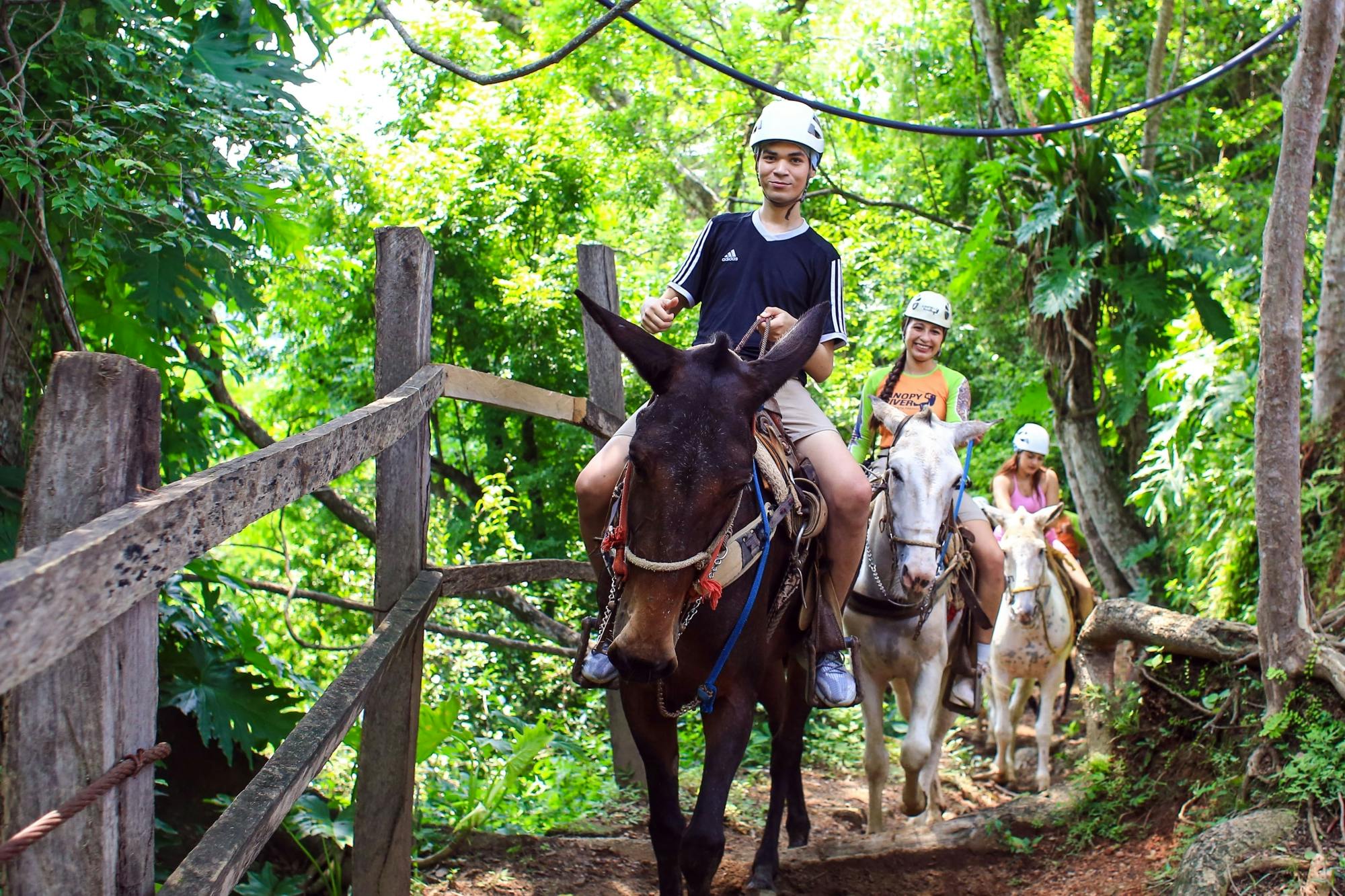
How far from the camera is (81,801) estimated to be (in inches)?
63.9

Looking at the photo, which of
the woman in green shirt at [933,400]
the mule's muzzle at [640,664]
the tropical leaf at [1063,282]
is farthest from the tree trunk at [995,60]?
the mule's muzzle at [640,664]

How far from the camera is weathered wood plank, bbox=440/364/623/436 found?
4.31 m

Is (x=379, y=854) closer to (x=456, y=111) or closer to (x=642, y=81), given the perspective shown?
(x=456, y=111)

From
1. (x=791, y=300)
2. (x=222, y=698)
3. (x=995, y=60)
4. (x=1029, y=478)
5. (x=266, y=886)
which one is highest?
(x=995, y=60)

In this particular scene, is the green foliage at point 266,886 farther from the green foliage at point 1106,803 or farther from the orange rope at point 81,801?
the green foliage at point 1106,803

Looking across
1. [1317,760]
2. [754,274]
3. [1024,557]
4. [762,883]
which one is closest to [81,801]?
Result: [754,274]

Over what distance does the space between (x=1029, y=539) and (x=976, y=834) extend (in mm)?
2473

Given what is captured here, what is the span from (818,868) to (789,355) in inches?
124

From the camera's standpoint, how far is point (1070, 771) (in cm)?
830

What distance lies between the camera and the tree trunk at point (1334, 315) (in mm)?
6352

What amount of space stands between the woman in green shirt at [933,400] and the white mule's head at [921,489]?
0.46 meters

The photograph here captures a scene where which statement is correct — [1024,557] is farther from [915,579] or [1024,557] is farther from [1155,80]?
[1155,80]

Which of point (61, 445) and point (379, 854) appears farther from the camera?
point (379, 854)

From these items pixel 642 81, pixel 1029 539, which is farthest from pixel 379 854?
pixel 642 81
